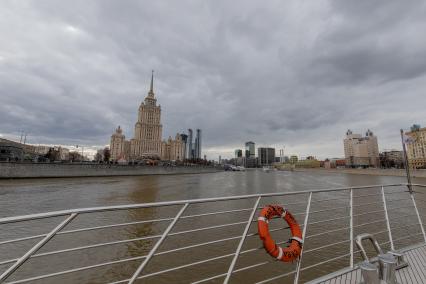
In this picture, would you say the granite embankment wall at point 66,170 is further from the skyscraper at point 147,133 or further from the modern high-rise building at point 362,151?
the modern high-rise building at point 362,151

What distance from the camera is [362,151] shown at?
13488 cm

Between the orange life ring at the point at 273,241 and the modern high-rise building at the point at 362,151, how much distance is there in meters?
144

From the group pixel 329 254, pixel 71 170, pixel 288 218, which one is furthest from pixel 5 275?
pixel 71 170

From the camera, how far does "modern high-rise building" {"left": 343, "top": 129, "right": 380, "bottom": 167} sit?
12796cm

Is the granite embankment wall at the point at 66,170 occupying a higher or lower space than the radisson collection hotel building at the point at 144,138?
lower

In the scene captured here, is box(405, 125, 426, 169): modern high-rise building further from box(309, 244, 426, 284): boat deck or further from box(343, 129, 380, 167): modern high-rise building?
box(309, 244, 426, 284): boat deck

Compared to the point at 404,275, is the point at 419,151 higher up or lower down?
higher up

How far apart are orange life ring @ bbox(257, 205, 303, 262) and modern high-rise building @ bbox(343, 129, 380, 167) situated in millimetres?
144001

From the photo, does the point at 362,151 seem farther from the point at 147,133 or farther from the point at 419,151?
the point at 147,133

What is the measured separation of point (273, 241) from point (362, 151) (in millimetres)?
158341

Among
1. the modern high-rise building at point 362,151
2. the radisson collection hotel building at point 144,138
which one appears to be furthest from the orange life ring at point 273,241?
the modern high-rise building at point 362,151

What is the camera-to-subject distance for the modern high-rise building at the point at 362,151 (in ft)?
420

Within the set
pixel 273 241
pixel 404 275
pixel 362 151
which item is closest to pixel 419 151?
pixel 362 151

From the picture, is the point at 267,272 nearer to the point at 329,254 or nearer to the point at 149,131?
the point at 329,254
